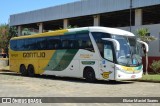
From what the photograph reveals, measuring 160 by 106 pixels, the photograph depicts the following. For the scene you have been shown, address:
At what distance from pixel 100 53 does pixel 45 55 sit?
676 centimetres

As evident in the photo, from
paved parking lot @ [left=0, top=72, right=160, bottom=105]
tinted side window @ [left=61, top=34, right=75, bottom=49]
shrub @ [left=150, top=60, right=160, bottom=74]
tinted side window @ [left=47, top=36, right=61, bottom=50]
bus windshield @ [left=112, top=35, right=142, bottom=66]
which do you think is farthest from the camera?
shrub @ [left=150, top=60, right=160, bottom=74]

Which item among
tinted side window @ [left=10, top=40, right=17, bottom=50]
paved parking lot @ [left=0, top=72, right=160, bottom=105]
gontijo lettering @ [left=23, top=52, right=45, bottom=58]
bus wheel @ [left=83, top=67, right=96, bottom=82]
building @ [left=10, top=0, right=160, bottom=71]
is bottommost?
paved parking lot @ [left=0, top=72, right=160, bottom=105]

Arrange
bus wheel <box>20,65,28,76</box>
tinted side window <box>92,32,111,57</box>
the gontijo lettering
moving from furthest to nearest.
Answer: bus wheel <box>20,65,28,76</box> < the gontijo lettering < tinted side window <box>92,32,111,57</box>

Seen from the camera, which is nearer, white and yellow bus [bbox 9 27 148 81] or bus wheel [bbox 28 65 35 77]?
white and yellow bus [bbox 9 27 148 81]

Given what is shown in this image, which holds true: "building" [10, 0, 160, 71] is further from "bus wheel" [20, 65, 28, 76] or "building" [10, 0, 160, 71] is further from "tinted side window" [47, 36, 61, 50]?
"bus wheel" [20, 65, 28, 76]

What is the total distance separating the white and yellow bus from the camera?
21734 millimetres

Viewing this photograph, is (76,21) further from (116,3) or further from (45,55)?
(45,55)

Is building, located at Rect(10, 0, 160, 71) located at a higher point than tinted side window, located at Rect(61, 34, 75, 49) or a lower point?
higher

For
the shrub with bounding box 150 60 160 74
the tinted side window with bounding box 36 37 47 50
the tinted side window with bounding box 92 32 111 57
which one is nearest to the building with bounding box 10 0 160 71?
the shrub with bounding box 150 60 160 74

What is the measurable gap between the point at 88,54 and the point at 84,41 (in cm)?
89

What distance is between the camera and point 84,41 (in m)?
23.5

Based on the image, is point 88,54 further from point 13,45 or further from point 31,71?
point 13,45

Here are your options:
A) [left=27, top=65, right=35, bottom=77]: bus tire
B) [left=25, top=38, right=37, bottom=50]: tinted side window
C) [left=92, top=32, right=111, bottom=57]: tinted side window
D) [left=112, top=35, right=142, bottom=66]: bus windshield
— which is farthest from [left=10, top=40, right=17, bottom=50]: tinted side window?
[left=112, top=35, right=142, bottom=66]: bus windshield

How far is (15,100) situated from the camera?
12539mm
